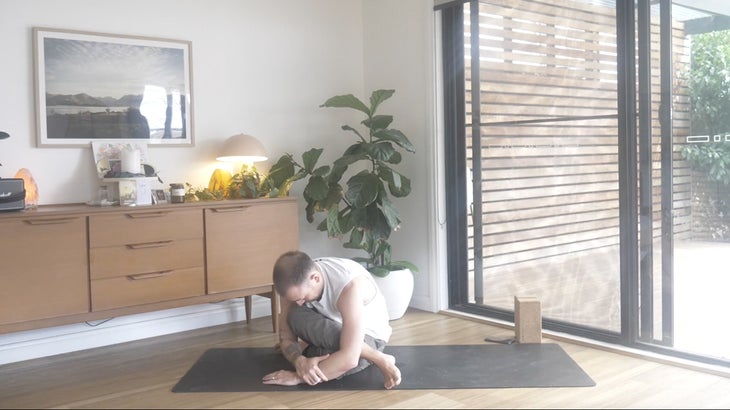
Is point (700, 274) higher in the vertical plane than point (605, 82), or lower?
lower

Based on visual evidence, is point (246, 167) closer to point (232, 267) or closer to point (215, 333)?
point (232, 267)

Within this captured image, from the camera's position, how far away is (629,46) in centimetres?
381

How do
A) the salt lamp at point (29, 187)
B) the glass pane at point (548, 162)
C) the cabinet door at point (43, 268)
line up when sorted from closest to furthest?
the cabinet door at point (43, 268) → the salt lamp at point (29, 187) → the glass pane at point (548, 162)

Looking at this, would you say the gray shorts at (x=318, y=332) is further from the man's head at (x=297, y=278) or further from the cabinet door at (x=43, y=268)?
the cabinet door at (x=43, y=268)

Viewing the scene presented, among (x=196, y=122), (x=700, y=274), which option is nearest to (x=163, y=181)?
(x=196, y=122)

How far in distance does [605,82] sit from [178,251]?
2601 mm

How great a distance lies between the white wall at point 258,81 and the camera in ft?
12.9

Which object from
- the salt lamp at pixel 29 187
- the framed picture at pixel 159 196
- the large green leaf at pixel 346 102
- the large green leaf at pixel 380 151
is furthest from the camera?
the large green leaf at pixel 346 102

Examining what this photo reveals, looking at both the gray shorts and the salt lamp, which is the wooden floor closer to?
the gray shorts

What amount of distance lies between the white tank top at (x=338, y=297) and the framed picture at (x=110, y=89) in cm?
168

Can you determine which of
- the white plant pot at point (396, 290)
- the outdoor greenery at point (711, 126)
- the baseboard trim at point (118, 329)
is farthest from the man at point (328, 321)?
the outdoor greenery at point (711, 126)

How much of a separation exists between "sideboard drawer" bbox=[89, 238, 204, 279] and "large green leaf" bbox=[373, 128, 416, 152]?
4.47 feet

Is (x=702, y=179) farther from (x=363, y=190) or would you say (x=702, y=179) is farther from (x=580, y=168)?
(x=363, y=190)

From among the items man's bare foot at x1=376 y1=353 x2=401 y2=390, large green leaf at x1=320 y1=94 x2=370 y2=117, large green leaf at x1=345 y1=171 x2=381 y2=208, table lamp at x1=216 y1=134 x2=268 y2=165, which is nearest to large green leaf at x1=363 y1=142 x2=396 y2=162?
large green leaf at x1=345 y1=171 x2=381 y2=208
